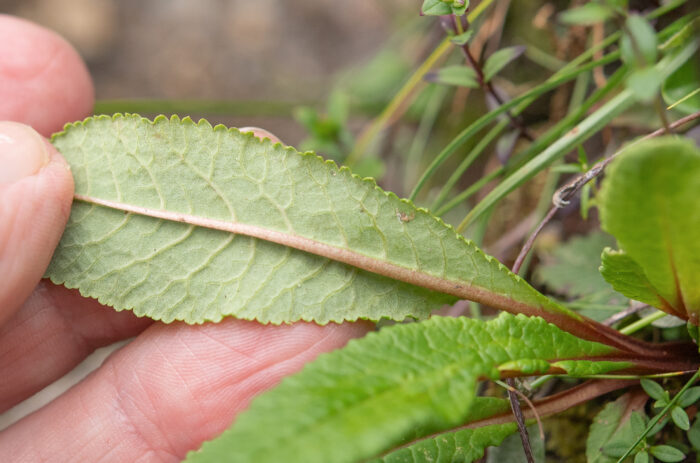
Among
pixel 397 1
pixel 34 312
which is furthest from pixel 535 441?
pixel 397 1

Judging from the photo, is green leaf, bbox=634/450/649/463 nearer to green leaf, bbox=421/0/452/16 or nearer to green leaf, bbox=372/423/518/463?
green leaf, bbox=372/423/518/463

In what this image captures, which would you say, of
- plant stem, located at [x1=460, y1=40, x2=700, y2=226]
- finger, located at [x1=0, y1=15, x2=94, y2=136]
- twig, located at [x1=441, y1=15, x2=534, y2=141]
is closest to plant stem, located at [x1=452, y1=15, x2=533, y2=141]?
twig, located at [x1=441, y1=15, x2=534, y2=141]

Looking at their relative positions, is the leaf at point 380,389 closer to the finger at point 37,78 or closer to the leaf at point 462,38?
the leaf at point 462,38

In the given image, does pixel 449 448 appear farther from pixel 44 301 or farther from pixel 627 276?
pixel 44 301

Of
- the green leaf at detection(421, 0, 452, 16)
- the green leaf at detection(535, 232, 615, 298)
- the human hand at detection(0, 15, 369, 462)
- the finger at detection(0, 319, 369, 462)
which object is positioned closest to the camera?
the green leaf at detection(421, 0, 452, 16)

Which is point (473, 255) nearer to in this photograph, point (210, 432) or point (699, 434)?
point (699, 434)

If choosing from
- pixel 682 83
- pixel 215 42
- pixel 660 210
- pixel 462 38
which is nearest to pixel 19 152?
pixel 462 38
